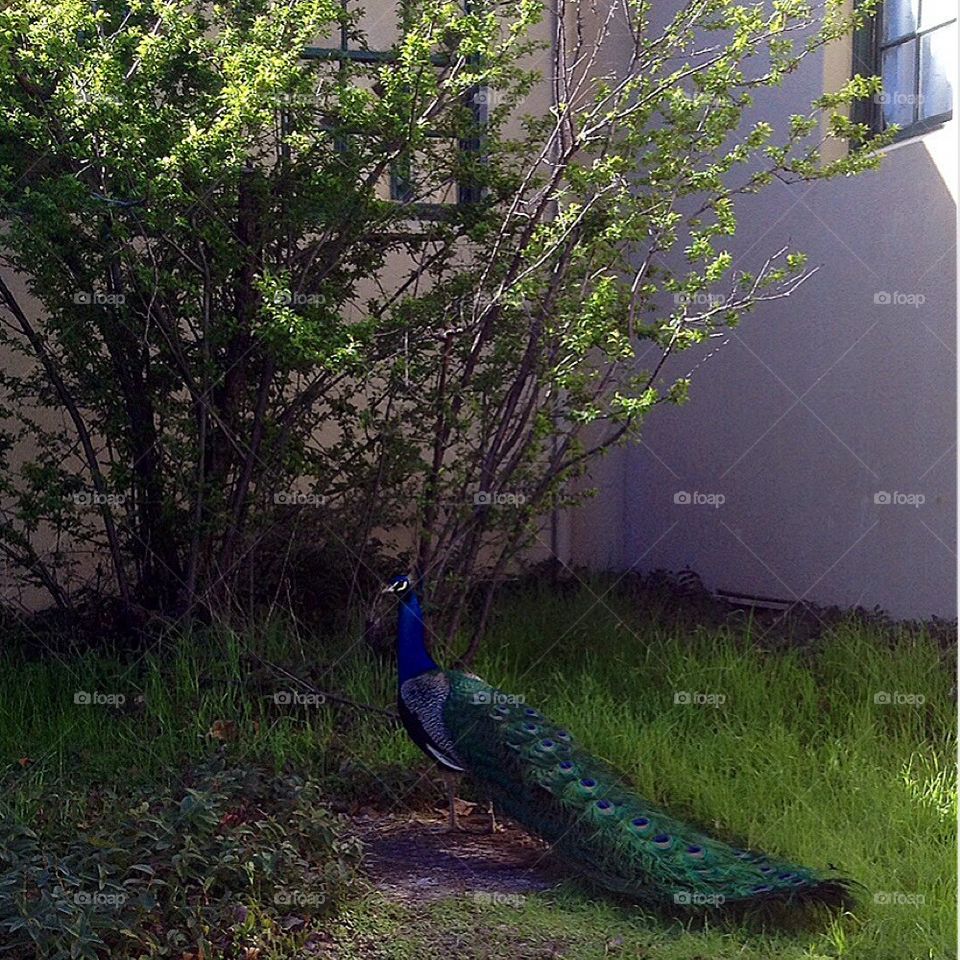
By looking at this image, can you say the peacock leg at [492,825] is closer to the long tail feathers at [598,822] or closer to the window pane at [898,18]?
the long tail feathers at [598,822]

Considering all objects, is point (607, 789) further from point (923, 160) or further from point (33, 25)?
point (923, 160)

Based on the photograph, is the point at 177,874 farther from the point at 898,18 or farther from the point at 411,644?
the point at 898,18

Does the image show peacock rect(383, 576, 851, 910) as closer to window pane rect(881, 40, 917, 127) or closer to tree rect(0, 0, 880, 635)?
tree rect(0, 0, 880, 635)

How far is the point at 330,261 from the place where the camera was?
536cm

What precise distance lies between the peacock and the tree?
0.86 metres

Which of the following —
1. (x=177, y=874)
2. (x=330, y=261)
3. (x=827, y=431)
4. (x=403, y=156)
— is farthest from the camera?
(x=827, y=431)

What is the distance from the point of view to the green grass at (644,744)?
12.6 feet

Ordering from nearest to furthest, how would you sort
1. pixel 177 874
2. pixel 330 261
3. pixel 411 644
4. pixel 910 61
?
pixel 177 874 < pixel 411 644 < pixel 330 261 < pixel 910 61

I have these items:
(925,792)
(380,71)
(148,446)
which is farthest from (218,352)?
(925,792)

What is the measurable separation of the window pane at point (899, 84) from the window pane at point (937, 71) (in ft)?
0.26

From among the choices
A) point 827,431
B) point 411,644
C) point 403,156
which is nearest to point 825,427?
point 827,431

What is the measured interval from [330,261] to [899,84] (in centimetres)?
328

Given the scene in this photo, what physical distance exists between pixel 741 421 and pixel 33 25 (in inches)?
174

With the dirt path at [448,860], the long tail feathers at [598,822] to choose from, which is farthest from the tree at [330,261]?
the dirt path at [448,860]
